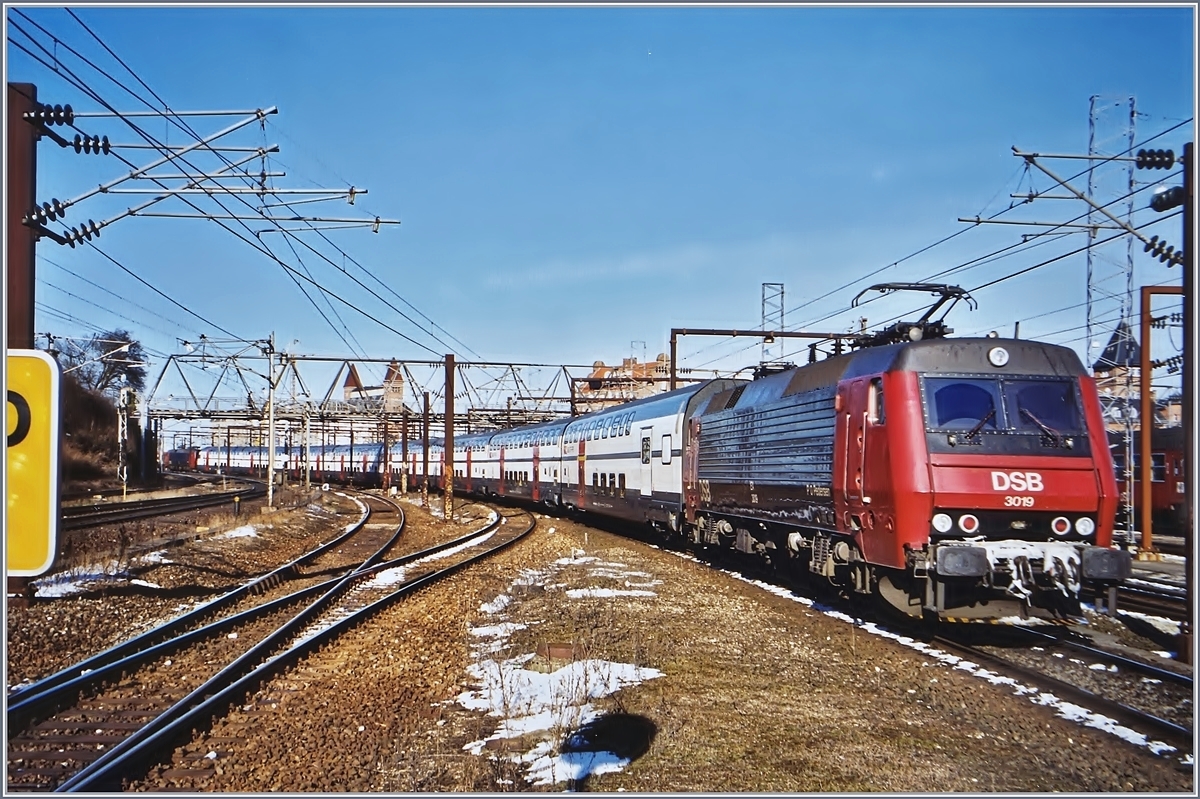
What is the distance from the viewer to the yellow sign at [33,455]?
301 cm

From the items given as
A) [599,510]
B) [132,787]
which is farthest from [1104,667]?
[599,510]

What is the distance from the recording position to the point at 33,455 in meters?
3.05

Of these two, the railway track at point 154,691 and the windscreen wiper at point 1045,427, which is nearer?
the railway track at point 154,691

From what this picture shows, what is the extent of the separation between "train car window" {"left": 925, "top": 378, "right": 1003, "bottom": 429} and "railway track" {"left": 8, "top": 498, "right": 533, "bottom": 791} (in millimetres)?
7723

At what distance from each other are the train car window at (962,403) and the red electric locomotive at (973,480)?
0.5 inches

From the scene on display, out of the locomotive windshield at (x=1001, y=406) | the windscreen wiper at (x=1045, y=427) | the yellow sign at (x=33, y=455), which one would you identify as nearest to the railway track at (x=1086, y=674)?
the windscreen wiper at (x=1045, y=427)

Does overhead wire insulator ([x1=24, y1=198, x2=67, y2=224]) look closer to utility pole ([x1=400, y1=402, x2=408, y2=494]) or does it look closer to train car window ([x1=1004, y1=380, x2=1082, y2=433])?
train car window ([x1=1004, y1=380, x2=1082, y2=433])

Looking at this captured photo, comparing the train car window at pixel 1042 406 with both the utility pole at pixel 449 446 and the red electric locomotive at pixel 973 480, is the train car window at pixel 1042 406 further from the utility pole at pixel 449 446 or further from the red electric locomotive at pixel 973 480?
the utility pole at pixel 449 446

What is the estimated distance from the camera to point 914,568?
10.3 meters

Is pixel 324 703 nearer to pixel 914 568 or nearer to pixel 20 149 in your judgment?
pixel 914 568

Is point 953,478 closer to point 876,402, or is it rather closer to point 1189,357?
point 876,402

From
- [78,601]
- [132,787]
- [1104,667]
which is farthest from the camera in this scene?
[78,601]

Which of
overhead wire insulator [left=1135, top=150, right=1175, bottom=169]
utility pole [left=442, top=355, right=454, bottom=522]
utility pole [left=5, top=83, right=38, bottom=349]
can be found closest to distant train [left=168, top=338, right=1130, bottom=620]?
overhead wire insulator [left=1135, top=150, right=1175, bottom=169]

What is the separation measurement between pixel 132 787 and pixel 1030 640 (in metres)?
9.74
